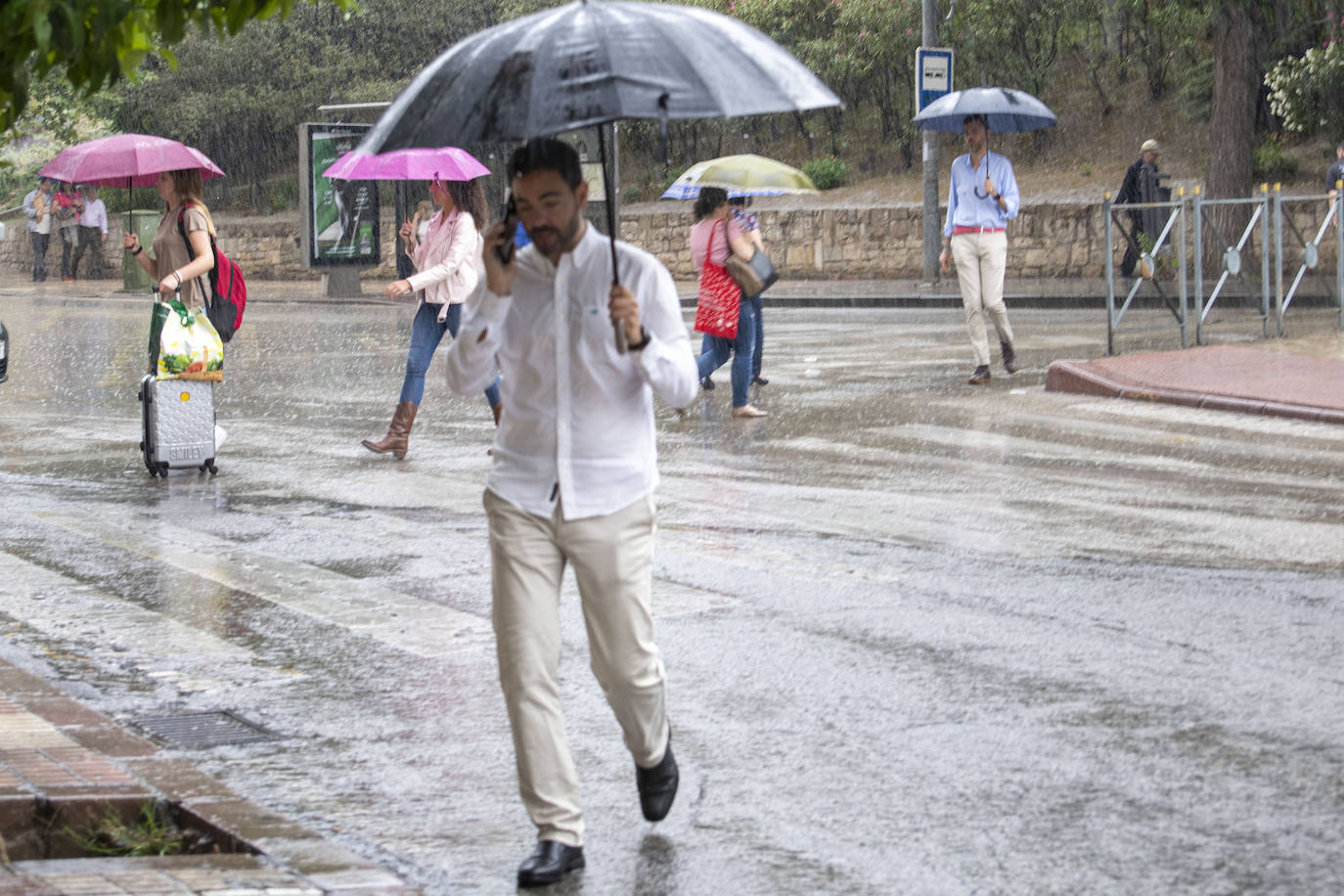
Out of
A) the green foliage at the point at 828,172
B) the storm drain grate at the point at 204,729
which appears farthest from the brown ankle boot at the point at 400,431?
the green foliage at the point at 828,172

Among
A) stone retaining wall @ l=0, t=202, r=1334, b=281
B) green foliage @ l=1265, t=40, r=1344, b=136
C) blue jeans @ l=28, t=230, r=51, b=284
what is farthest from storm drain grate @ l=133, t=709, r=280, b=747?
blue jeans @ l=28, t=230, r=51, b=284

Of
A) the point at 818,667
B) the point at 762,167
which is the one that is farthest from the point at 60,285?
the point at 818,667

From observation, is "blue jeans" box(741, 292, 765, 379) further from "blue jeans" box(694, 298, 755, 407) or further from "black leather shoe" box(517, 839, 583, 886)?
"black leather shoe" box(517, 839, 583, 886)

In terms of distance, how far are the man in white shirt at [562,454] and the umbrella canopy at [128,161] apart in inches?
245

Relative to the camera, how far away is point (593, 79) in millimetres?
4039

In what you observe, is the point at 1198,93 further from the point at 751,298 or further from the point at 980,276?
the point at 751,298

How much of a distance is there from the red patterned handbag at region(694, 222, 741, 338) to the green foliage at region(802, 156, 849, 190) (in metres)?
19.4

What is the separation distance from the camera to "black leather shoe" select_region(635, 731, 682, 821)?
4.50m

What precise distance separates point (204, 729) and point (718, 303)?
754 centimetres

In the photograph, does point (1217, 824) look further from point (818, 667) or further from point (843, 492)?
point (843, 492)

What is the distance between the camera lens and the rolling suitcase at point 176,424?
1021 cm

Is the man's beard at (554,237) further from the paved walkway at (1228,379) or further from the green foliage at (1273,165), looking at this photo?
the green foliage at (1273,165)

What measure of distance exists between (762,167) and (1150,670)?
7914 mm

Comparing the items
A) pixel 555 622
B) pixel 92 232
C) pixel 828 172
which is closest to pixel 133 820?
pixel 555 622
